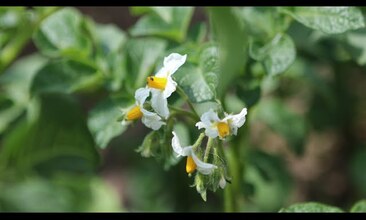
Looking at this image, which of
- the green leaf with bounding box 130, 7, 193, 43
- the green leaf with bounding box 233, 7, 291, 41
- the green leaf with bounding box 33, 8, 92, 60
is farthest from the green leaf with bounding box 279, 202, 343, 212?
the green leaf with bounding box 33, 8, 92, 60

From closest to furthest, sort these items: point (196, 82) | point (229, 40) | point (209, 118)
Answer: point (209, 118) < point (196, 82) < point (229, 40)

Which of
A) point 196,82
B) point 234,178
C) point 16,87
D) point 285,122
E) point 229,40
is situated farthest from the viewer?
point 16,87

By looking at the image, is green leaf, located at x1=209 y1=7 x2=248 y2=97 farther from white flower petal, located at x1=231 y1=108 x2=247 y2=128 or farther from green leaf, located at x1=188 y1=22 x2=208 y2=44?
white flower petal, located at x1=231 y1=108 x2=247 y2=128

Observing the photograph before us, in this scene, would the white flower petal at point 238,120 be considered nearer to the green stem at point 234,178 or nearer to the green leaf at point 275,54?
the green leaf at point 275,54

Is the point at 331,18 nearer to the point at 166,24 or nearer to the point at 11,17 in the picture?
the point at 166,24

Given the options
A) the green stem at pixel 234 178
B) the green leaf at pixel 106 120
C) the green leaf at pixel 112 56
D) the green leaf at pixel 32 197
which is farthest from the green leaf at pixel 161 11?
the green leaf at pixel 32 197

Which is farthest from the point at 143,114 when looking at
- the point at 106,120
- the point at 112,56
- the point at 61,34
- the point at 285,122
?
the point at 285,122
